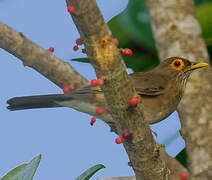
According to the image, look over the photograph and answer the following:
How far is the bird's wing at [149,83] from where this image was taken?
378cm

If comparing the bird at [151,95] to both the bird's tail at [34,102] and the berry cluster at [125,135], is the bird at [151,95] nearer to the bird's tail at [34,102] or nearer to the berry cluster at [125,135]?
the bird's tail at [34,102]

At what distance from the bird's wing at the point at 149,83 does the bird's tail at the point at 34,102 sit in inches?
30.3

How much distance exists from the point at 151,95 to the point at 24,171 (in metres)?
1.40

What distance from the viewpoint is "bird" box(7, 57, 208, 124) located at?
341 centimetres

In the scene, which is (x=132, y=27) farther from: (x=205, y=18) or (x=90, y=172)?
(x=90, y=172)

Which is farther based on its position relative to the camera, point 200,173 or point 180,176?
point 200,173

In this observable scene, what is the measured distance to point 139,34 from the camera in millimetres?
5719

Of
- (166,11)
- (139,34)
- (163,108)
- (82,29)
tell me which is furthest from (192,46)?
(82,29)

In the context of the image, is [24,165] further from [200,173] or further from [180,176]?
[200,173]

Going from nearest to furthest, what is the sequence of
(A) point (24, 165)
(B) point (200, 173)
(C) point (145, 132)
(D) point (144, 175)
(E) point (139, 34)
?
1. (C) point (145, 132)
2. (D) point (144, 175)
3. (A) point (24, 165)
4. (B) point (200, 173)
5. (E) point (139, 34)

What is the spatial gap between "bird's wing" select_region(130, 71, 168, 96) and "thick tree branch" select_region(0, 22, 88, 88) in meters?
0.51

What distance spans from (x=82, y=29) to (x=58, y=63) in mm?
1652

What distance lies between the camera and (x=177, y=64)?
171 inches

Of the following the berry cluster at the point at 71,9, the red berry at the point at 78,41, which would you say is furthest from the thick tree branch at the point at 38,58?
the berry cluster at the point at 71,9
